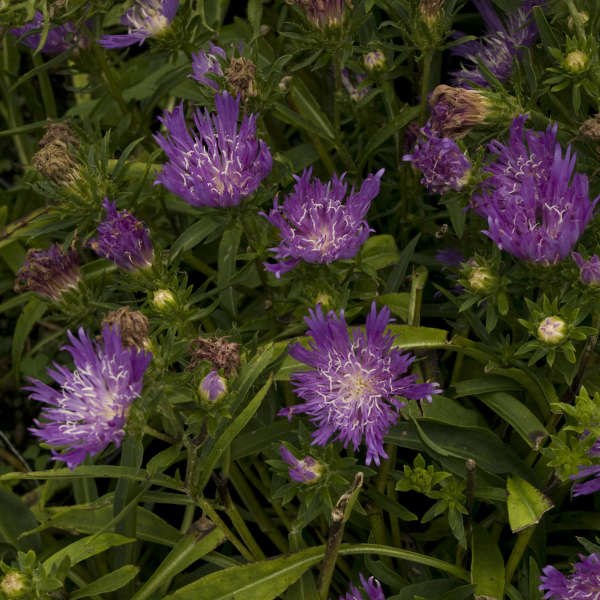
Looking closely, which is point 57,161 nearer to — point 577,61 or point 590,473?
point 577,61

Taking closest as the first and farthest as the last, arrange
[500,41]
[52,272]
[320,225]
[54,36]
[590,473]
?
1. [590,473]
2. [320,225]
3. [52,272]
4. [500,41]
5. [54,36]

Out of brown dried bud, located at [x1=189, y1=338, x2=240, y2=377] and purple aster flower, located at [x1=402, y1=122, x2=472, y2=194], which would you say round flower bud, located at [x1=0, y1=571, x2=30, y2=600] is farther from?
purple aster flower, located at [x1=402, y1=122, x2=472, y2=194]

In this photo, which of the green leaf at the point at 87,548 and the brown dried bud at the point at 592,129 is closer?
the brown dried bud at the point at 592,129

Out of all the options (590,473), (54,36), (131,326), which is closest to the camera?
(131,326)

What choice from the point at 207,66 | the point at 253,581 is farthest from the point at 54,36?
the point at 253,581

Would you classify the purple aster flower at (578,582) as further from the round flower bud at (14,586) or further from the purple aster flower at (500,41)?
the purple aster flower at (500,41)

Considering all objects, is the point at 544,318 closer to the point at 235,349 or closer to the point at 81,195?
the point at 235,349

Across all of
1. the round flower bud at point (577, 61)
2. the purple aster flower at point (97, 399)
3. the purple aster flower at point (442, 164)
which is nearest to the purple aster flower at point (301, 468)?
the purple aster flower at point (97, 399)
